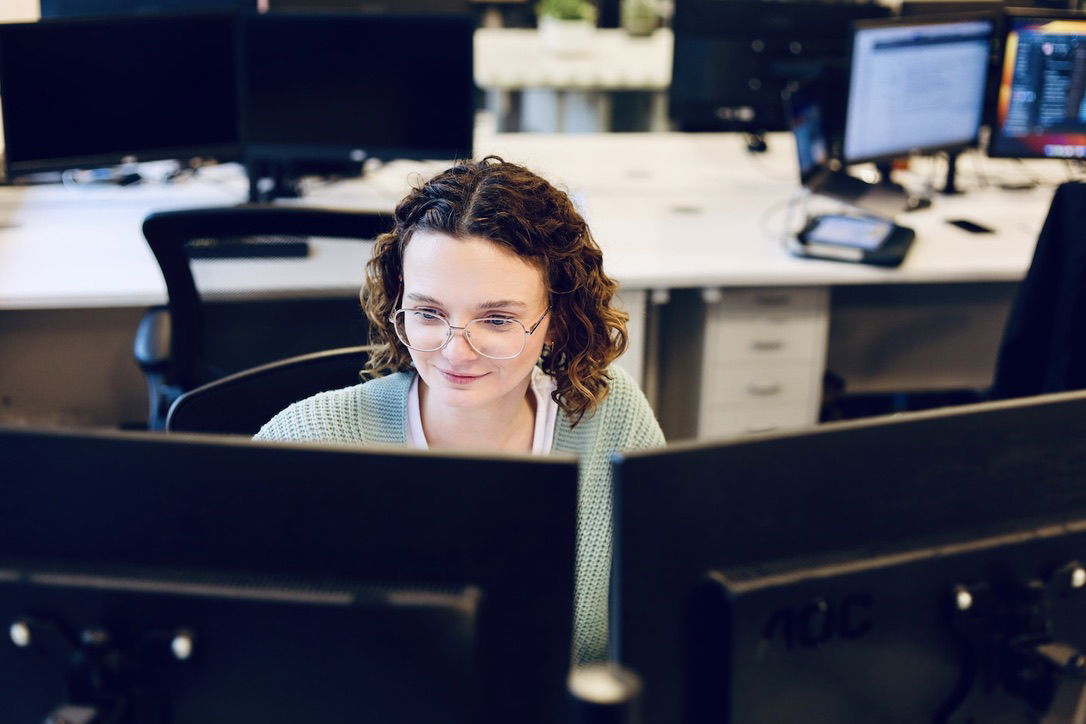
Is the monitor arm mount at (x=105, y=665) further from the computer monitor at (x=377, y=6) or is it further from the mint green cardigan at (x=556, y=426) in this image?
the computer monitor at (x=377, y=6)

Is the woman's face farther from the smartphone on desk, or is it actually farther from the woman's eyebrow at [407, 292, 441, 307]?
the smartphone on desk

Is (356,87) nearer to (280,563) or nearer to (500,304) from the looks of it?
(500,304)

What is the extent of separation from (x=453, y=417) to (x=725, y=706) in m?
0.56

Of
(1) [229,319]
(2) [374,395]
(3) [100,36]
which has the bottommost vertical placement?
(1) [229,319]

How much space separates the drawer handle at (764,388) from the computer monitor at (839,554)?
1.87m

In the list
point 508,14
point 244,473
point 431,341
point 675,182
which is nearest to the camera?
point 244,473

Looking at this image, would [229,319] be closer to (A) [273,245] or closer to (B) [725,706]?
(A) [273,245]

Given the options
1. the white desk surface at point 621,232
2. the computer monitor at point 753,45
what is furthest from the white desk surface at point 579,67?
the computer monitor at point 753,45

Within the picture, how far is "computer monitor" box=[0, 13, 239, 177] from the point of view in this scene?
7.50ft

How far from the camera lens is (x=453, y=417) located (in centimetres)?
116

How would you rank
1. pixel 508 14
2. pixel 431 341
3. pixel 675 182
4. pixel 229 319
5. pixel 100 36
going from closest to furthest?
pixel 431 341 < pixel 229 319 < pixel 100 36 < pixel 675 182 < pixel 508 14

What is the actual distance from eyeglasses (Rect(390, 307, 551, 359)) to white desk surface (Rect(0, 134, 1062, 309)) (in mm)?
762

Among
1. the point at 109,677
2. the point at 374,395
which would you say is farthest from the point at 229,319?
the point at 109,677

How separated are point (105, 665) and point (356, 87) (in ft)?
7.14
